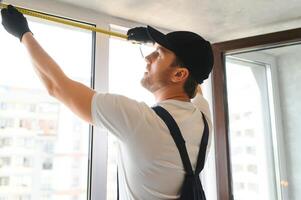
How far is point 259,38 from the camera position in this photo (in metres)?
1.78

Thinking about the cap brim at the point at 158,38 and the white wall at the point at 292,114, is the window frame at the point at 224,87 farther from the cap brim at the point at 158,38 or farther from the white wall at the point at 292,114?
the cap brim at the point at 158,38

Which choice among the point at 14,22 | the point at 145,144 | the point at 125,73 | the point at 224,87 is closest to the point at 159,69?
the point at 145,144

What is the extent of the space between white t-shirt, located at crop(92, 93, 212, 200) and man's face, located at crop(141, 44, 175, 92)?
0.10 m

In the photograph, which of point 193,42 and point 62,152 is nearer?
point 193,42

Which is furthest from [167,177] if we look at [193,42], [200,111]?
[193,42]

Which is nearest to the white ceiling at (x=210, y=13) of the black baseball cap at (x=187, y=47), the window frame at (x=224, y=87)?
the window frame at (x=224, y=87)

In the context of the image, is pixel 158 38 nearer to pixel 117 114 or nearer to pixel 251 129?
pixel 117 114

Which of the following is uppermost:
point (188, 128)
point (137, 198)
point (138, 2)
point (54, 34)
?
point (138, 2)

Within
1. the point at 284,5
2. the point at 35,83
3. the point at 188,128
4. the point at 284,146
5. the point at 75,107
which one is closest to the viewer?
the point at 75,107

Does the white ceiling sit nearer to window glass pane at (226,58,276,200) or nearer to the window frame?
the window frame

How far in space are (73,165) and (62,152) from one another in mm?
93

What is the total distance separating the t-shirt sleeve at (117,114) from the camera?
2.97 feet

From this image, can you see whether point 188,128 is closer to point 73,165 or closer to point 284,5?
point 73,165

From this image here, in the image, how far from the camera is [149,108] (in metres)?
0.98
